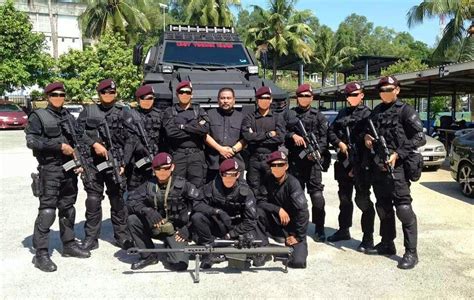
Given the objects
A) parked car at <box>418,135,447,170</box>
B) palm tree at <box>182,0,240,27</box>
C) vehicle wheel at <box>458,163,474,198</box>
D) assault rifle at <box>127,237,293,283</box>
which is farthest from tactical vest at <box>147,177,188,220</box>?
palm tree at <box>182,0,240,27</box>

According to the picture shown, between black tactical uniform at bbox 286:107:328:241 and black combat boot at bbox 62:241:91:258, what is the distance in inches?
95.6

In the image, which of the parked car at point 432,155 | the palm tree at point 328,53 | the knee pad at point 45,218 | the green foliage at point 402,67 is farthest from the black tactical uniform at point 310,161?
the palm tree at point 328,53

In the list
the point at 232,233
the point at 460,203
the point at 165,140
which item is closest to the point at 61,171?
the point at 165,140

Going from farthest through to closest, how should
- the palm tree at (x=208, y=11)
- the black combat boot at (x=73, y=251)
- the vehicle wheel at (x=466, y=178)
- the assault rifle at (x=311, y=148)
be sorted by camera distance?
the palm tree at (x=208, y=11) → the vehicle wheel at (x=466, y=178) → the assault rifle at (x=311, y=148) → the black combat boot at (x=73, y=251)

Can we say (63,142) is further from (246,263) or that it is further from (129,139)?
(246,263)

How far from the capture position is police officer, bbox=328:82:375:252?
4.87 metres

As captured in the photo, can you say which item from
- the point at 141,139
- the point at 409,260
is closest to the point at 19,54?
the point at 141,139

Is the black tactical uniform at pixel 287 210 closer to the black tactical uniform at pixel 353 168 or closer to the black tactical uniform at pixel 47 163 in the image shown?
the black tactical uniform at pixel 353 168

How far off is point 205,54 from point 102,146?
3971 mm

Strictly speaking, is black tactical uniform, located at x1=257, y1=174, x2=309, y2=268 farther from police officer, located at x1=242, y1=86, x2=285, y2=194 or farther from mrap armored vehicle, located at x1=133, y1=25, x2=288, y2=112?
mrap armored vehicle, located at x1=133, y1=25, x2=288, y2=112

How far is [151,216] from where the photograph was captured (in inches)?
173

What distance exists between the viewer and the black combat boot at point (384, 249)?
191 inches

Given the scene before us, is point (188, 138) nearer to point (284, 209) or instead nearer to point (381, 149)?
point (284, 209)

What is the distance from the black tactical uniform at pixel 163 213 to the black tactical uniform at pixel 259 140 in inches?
33.4
